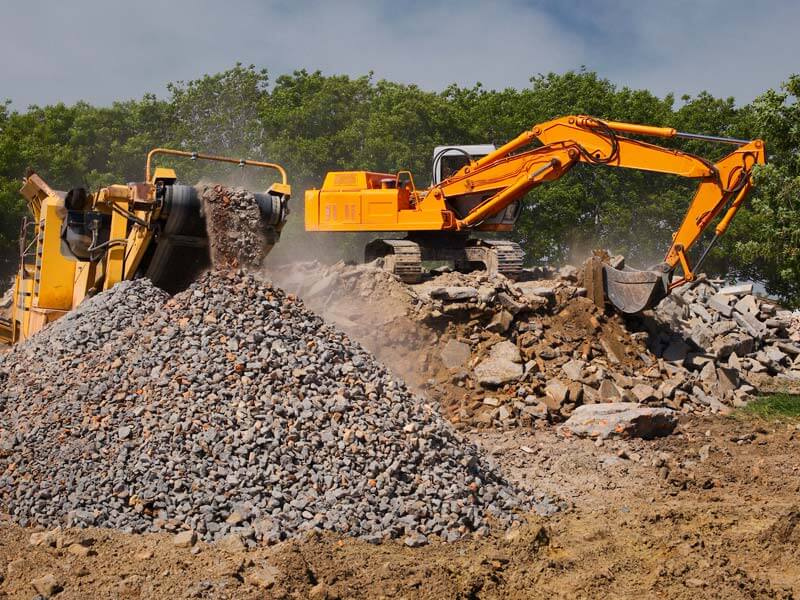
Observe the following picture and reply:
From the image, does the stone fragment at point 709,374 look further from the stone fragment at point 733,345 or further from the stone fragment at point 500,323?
the stone fragment at point 500,323

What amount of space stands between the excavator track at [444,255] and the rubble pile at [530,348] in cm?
49

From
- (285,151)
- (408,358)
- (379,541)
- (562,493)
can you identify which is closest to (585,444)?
(562,493)

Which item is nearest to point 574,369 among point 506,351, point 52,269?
point 506,351

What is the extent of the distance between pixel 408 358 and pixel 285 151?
2088 centimetres

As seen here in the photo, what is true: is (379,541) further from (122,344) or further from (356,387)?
(122,344)

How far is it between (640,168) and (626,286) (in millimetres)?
1732

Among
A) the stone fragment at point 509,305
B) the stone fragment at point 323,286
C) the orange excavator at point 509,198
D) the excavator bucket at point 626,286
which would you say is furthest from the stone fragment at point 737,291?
the stone fragment at point 323,286

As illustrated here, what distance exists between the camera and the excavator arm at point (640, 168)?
12773 millimetres

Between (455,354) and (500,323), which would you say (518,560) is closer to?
(455,354)

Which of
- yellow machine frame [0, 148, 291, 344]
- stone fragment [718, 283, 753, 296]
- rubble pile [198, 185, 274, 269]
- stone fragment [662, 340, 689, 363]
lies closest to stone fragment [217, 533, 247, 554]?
rubble pile [198, 185, 274, 269]

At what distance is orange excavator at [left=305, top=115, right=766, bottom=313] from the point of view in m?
12.9

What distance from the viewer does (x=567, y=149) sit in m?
13.6

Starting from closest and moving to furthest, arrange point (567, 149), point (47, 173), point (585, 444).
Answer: point (585, 444) < point (567, 149) < point (47, 173)

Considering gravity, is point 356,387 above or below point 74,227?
below
